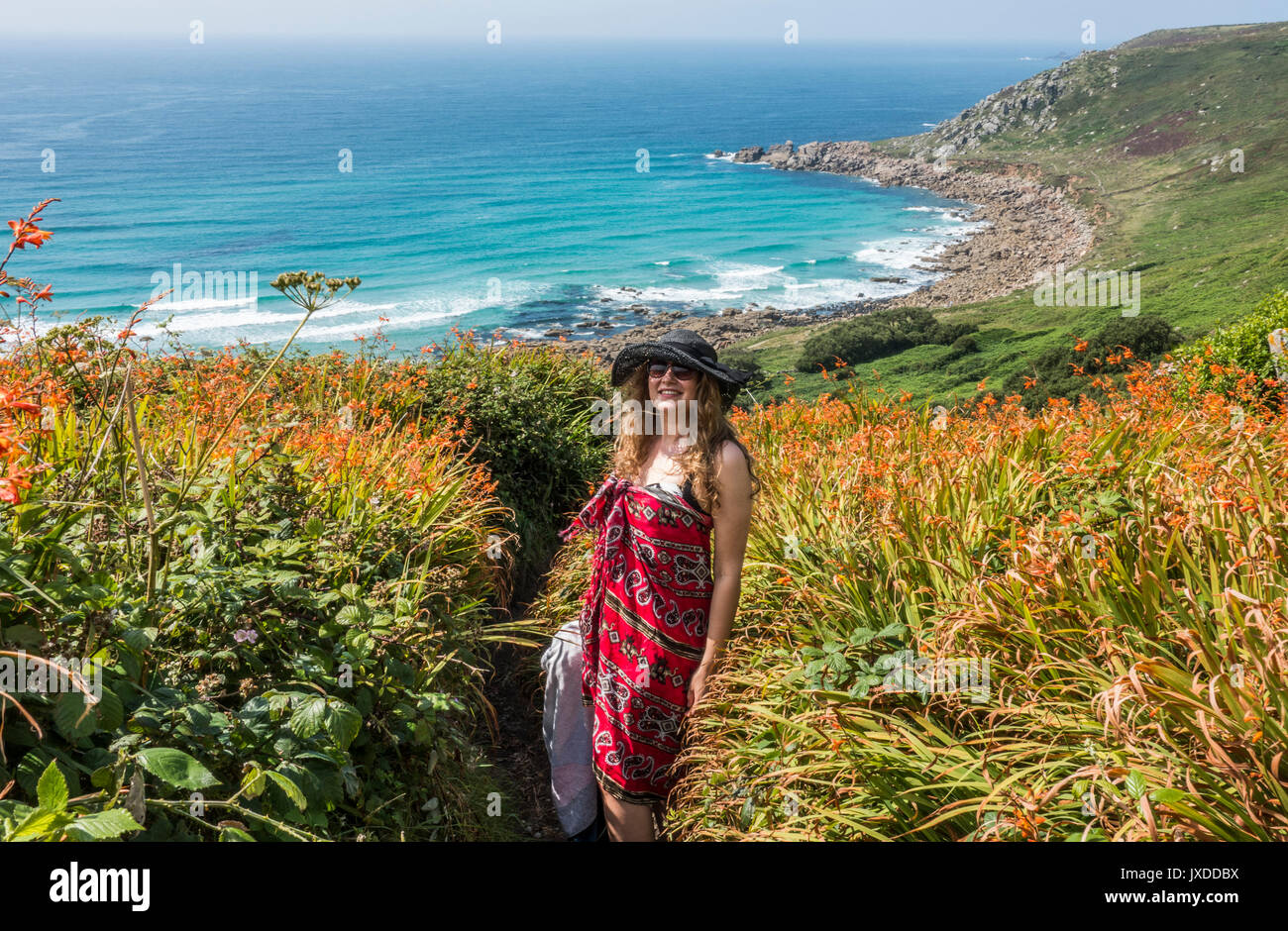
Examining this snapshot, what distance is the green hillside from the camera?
31.0 metres

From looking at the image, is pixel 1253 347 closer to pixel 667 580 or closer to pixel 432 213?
pixel 667 580

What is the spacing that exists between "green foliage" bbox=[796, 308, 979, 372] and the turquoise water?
8204mm

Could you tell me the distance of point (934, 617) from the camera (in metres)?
3.09

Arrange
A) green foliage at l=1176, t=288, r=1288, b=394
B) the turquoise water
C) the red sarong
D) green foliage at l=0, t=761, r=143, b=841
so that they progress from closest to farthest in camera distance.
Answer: green foliage at l=0, t=761, r=143, b=841, the red sarong, green foliage at l=1176, t=288, r=1288, b=394, the turquoise water

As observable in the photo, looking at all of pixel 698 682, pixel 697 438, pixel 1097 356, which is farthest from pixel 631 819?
pixel 1097 356

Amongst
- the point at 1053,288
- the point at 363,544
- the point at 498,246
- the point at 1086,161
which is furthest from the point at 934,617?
the point at 1086,161

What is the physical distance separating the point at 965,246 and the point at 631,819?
187ft

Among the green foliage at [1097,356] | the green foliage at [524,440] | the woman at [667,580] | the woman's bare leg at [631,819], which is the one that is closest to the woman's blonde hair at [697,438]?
the woman at [667,580]

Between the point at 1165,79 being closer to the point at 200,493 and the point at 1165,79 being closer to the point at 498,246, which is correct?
the point at 498,246

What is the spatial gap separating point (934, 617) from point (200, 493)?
9.15 ft

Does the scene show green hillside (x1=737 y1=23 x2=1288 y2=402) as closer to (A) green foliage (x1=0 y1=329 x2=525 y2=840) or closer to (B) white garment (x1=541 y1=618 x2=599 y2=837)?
(B) white garment (x1=541 y1=618 x2=599 y2=837)

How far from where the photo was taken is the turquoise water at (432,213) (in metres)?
42.5

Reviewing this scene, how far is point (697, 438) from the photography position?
3336 millimetres

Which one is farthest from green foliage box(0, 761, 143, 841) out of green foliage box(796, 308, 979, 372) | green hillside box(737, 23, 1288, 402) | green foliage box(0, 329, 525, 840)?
green foliage box(796, 308, 979, 372)
